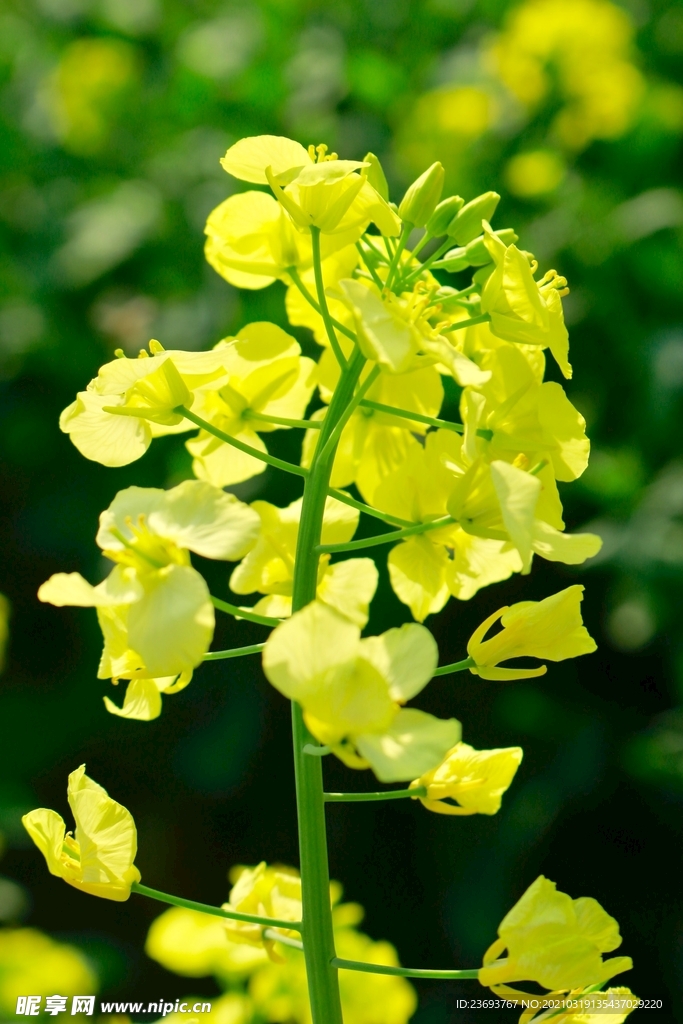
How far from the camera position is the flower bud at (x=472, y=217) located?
803 millimetres

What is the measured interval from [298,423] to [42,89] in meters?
2.38

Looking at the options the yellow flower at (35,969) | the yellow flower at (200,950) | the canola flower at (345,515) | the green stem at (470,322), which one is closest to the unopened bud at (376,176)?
the canola flower at (345,515)

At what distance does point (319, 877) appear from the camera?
674mm

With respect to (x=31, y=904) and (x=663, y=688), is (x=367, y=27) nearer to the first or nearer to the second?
(x=663, y=688)

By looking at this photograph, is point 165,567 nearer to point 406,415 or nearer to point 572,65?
point 406,415

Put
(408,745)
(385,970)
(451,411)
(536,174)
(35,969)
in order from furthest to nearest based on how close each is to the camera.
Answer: (536,174) < (451,411) < (35,969) < (385,970) < (408,745)

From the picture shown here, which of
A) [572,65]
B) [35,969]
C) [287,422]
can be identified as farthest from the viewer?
[572,65]

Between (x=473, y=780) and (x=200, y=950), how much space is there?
0.48 metres

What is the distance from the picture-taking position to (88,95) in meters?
2.52

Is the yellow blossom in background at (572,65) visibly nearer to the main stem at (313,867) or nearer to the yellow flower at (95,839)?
the main stem at (313,867)

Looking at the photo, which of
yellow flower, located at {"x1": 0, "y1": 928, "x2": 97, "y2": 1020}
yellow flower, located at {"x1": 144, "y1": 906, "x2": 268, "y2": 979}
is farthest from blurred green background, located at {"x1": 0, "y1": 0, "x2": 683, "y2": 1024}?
yellow flower, located at {"x1": 144, "y1": 906, "x2": 268, "y2": 979}

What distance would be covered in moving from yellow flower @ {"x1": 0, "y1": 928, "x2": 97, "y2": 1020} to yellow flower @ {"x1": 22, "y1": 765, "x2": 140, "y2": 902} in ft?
3.34

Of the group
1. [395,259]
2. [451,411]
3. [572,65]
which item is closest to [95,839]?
[395,259]

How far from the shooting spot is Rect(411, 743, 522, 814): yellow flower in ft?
2.40
